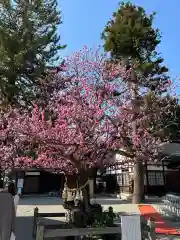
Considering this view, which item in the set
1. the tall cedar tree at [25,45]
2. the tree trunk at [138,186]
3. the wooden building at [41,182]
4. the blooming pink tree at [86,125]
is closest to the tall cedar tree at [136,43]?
the tree trunk at [138,186]

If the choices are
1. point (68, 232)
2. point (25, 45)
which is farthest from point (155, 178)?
point (68, 232)

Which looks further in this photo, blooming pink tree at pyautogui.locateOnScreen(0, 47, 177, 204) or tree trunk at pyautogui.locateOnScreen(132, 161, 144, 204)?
tree trunk at pyautogui.locateOnScreen(132, 161, 144, 204)

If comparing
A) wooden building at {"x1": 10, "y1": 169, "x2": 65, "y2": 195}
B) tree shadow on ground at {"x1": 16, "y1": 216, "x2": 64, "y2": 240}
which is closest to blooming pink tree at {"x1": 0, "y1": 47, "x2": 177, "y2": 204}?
tree shadow on ground at {"x1": 16, "y1": 216, "x2": 64, "y2": 240}

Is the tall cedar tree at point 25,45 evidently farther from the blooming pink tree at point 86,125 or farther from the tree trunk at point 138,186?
the blooming pink tree at point 86,125

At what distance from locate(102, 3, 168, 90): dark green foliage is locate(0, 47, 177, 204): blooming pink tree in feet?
31.3

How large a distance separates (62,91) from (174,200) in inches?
296

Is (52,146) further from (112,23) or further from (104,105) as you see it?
(112,23)

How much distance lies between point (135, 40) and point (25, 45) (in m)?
8.13

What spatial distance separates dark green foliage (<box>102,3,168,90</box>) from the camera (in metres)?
19.8

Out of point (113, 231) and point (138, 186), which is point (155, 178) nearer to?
point (138, 186)

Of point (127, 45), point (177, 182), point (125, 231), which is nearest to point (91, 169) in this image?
point (125, 231)

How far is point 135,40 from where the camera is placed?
1977cm

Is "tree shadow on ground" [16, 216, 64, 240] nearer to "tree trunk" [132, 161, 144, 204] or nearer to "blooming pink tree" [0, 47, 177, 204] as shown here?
"blooming pink tree" [0, 47, 177, 204]

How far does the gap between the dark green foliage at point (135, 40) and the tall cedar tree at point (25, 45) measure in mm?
5756
